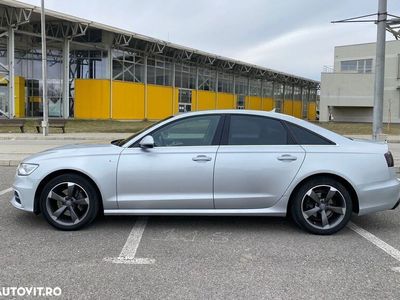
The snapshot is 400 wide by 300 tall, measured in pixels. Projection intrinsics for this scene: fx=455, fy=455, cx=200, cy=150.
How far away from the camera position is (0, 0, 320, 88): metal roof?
33.0 meters

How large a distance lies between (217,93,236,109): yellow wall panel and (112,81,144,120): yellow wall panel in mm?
15618

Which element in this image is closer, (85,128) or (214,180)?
(214,180)

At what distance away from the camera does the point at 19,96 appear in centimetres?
4019

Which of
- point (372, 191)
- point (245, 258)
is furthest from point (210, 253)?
point (372, 191)

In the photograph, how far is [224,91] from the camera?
6166 cm

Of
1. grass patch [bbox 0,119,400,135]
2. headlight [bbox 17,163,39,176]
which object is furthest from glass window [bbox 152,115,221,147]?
grass patch [bbox 0,119,400,135]

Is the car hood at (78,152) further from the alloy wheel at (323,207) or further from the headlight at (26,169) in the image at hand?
the alloy wheel at (323,207)

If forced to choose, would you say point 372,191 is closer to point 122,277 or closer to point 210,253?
point 210,253

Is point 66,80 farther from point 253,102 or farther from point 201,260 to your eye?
point 201,260

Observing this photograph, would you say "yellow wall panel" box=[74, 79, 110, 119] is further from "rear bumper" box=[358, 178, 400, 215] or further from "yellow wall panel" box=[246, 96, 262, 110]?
"rear bumper" box=[358, 178, 400, 215]

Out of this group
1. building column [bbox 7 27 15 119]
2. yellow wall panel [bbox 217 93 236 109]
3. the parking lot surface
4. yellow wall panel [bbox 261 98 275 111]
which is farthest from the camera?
yellow wall panel [bbox 261 98 275 111]

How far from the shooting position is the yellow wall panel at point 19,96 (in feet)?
128

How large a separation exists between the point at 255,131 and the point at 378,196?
1729mm

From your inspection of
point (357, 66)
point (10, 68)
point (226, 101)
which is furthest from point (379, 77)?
point (357, 66)
